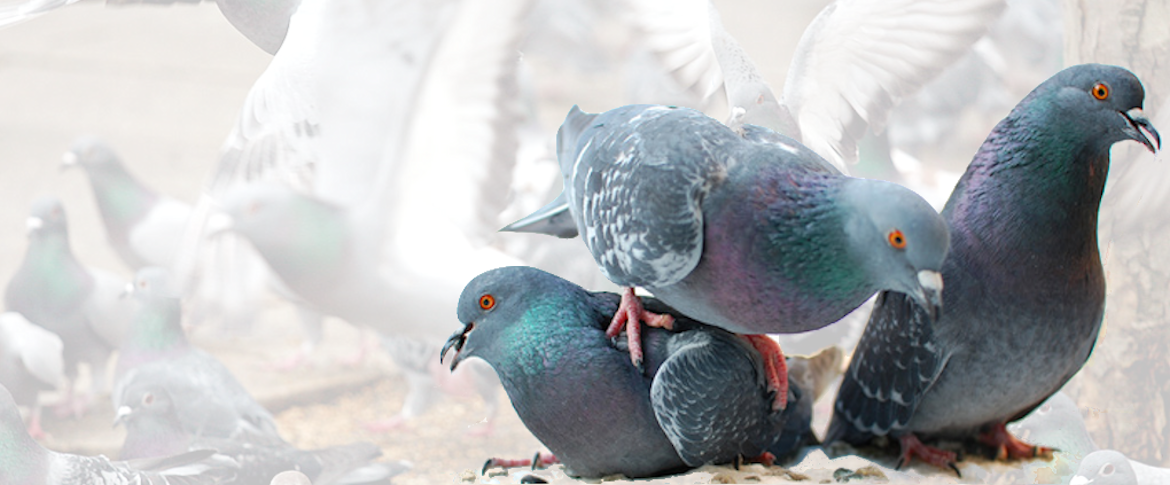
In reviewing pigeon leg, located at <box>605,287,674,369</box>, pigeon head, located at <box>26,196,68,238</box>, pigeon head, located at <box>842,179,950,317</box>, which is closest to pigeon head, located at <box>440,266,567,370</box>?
pigeon leg, located at <box>605,287,674,369</box>

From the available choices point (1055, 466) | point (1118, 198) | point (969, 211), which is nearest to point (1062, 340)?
point (969, 211)

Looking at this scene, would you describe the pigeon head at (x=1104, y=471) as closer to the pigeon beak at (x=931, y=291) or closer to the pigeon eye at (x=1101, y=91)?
the pigeon eye at (x=1101, y=91)

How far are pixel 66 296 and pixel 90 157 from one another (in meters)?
0.61

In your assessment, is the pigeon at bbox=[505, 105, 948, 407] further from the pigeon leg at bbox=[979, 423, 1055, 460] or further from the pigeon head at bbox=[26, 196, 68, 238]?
the pigeon head at bbox=[26, 196, 68, 238]

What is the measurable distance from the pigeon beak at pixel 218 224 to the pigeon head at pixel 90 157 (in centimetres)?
77

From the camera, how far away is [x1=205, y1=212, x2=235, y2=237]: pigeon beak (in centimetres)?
255

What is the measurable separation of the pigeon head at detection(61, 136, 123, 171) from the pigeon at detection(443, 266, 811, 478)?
2.43 metres

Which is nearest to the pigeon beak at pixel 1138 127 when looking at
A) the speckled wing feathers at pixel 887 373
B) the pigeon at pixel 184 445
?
the speckled wing feathers at pixel 887 373

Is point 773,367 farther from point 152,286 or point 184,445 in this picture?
point 152,286

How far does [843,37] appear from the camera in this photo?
197 centimetres

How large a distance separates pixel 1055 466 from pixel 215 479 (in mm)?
2054

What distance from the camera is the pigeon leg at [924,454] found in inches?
56.2

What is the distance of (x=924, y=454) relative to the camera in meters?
1.44

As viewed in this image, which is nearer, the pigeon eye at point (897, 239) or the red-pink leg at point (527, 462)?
the pigeon eye at point (897, 239)
